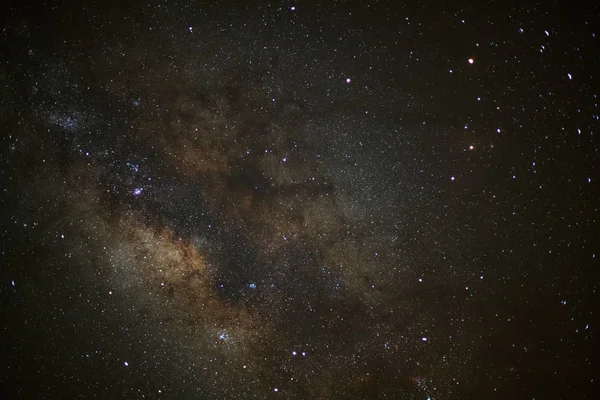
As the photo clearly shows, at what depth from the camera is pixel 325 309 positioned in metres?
1.72

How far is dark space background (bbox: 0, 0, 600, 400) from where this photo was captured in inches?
64.2

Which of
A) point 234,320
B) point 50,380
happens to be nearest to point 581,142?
point 234,320

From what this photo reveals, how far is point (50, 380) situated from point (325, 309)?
5.95ft

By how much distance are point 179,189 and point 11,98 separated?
3.53 ft

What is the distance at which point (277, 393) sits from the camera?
1772 millimetres

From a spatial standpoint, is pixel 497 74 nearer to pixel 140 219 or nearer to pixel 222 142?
pixel 222 142

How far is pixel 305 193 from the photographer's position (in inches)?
65.7

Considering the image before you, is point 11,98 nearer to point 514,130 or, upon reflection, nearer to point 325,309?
point 325,309

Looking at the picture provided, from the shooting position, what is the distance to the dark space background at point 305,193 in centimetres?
163

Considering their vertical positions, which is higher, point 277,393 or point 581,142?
point 581,142

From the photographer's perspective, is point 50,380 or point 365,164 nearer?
point 365,164

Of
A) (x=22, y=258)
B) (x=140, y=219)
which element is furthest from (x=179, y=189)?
(x=22, y=258)

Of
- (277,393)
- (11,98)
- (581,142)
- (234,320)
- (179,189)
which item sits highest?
(11,98)

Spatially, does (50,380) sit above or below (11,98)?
below
